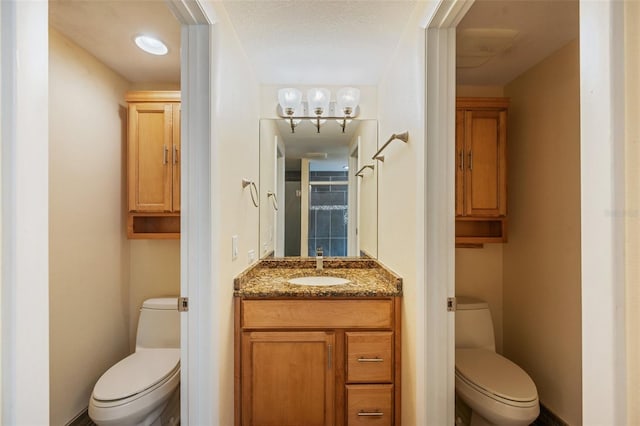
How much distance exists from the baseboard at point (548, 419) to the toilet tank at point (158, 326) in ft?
7.47

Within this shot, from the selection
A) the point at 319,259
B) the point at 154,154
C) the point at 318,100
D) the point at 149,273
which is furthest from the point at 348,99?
the point at 149,273

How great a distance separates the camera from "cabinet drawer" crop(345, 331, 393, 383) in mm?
1698

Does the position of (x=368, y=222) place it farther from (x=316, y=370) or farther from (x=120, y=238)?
(x=120, y=238)

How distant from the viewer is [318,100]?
2.25 meters

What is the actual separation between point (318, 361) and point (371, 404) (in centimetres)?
35

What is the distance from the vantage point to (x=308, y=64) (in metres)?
2.03

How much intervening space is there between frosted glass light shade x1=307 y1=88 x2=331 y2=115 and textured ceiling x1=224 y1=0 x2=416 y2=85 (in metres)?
0.09

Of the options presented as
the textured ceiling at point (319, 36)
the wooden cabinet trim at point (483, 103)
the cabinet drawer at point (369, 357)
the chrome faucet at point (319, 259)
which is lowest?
the cabinet drawer at point (369, 357)

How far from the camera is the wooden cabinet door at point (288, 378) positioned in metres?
1.69

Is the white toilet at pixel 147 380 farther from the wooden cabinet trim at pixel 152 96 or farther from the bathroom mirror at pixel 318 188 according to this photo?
the wooden cabinet trim at pixel 152 96

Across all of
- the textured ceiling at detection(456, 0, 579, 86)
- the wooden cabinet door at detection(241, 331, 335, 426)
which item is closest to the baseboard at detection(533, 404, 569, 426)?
the wooden cabinet door at detection(241, 331, 335, 426)

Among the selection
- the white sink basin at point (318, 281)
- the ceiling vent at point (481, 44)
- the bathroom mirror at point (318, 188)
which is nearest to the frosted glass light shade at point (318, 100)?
the bathroom mirror at point (318, 188)
